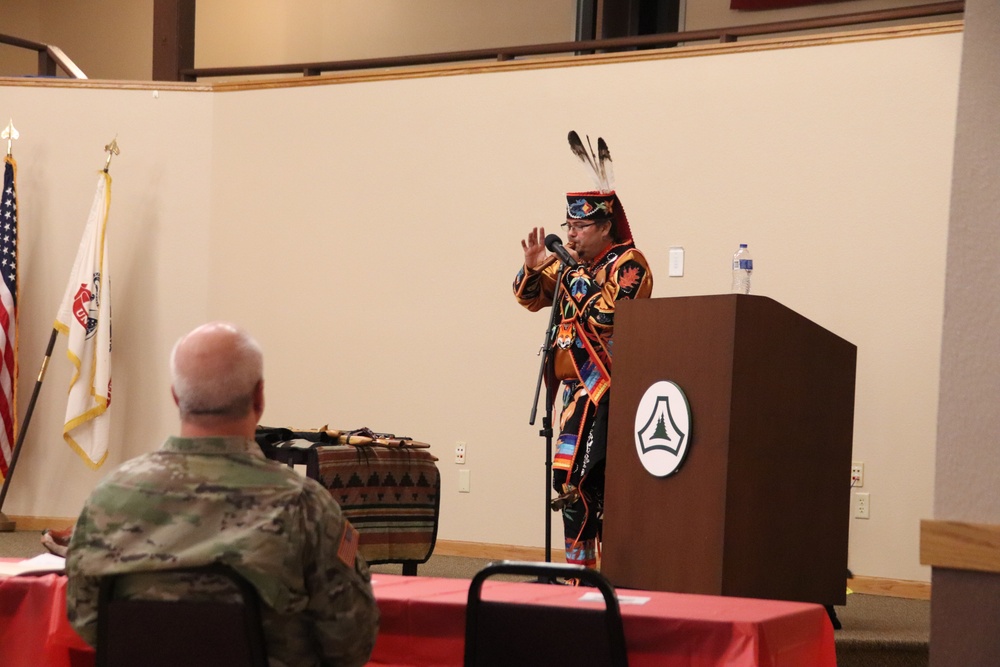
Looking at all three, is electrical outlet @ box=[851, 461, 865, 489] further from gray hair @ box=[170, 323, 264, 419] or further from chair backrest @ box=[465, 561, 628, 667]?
gray hair @ box=[170, 323, 264, 419]

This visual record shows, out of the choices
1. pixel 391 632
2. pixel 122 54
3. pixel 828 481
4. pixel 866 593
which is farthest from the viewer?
pixel 122 54

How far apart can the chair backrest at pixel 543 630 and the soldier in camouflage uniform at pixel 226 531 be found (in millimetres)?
162

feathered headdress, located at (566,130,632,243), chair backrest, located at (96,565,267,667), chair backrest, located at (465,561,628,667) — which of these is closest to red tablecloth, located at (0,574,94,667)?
chair backrest, located at (96,565,267,667)

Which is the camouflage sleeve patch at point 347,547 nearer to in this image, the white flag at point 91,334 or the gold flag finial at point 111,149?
the white flag at point 91,334

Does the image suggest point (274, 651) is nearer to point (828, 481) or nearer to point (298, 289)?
point (828, 481)

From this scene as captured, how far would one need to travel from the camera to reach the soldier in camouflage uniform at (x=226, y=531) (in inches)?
67.9

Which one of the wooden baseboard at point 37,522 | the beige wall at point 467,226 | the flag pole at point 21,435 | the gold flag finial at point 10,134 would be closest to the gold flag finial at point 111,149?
the beige wall at point 467,226

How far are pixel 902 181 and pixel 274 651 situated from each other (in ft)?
13.4

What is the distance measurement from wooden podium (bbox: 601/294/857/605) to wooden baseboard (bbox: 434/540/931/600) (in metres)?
1.71

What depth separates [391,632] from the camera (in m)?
2.10

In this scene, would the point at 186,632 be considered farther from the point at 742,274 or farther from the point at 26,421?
the point at 26,421

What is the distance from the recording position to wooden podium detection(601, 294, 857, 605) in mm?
3037

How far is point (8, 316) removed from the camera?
6453mm

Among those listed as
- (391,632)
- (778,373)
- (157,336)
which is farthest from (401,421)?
(391,632)
